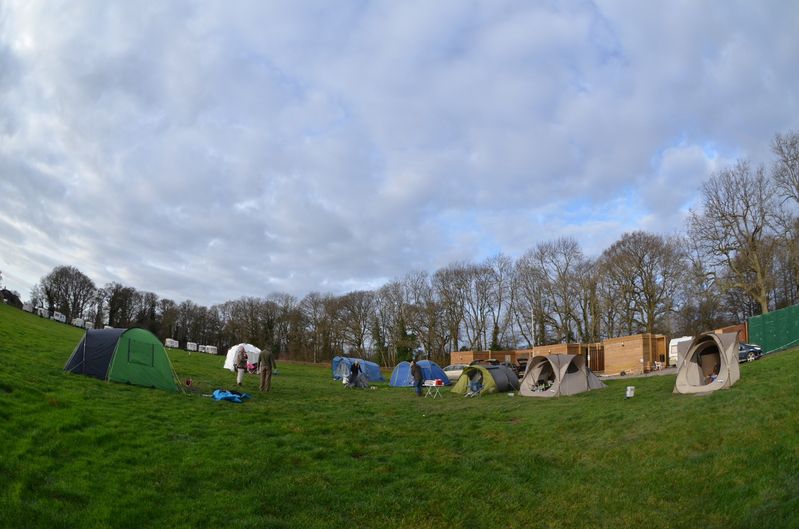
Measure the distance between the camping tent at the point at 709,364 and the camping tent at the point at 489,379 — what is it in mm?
8304

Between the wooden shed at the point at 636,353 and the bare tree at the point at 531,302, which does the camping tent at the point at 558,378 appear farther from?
the bare tree at the point at 531,302

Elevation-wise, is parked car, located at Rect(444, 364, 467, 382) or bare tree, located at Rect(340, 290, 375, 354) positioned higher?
bare tree, located at Rect(340, 290, 375, 354)

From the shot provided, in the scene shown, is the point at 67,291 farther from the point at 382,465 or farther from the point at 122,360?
the point at 382,465

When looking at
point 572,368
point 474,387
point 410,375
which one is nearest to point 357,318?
point 410,375

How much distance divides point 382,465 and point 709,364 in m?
11.9

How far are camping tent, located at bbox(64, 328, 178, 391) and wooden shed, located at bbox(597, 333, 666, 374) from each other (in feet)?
101

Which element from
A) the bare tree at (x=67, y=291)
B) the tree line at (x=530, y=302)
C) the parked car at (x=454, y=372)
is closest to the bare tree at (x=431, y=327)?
the tree line at (x=530, y=302)

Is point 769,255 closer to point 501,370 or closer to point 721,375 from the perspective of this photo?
point 501,370

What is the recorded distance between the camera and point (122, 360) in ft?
53.0

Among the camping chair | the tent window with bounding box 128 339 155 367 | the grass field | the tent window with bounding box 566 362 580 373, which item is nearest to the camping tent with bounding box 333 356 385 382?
the camping chair

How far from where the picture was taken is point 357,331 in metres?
70.7

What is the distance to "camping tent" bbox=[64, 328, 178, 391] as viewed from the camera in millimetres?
15844

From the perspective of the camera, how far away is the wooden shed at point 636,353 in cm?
3684

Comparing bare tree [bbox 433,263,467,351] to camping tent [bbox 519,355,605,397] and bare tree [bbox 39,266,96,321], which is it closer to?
camping tent [bbox 519,355,605,397]
